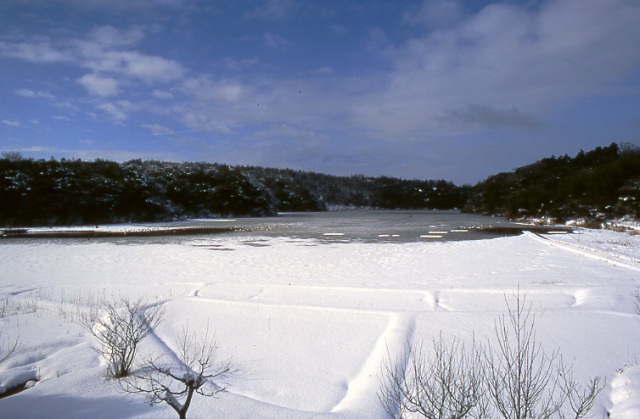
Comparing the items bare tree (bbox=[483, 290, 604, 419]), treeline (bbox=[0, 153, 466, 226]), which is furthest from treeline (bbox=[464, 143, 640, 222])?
treeline (bbox=[0, 153, 466, 226])

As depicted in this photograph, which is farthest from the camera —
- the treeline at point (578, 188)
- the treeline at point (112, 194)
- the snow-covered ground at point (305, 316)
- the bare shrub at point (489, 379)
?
the treeline at point (112, 194)

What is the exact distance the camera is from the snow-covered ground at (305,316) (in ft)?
16.1

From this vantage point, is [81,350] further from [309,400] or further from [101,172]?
[101,172]

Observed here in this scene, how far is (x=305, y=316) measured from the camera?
8.32 meters

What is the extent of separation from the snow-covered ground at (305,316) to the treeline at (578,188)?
20275 millimetres

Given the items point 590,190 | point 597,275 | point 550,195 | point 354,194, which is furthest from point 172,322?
point 354,194

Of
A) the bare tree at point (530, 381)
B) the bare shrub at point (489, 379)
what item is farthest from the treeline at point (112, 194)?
the bare tree at point (530, 381)

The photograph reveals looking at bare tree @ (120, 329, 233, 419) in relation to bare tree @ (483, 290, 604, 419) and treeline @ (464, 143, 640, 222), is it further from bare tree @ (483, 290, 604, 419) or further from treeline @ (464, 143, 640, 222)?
treeline @ (464, 143, 640, 222)

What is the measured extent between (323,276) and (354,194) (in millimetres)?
115372

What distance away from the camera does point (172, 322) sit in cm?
808

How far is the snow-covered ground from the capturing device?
4.91 meters

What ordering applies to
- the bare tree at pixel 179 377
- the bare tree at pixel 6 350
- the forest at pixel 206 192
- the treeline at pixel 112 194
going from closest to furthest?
the bare tree at pixel 179 377 < the bare tree at pixel 6 350 < the forest at pixel 206 192 < the treeline at pixel 112 194

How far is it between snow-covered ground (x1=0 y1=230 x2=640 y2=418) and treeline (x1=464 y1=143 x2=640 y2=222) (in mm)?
20275

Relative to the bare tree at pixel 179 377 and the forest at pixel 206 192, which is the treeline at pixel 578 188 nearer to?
the forest at pixel 206 192
